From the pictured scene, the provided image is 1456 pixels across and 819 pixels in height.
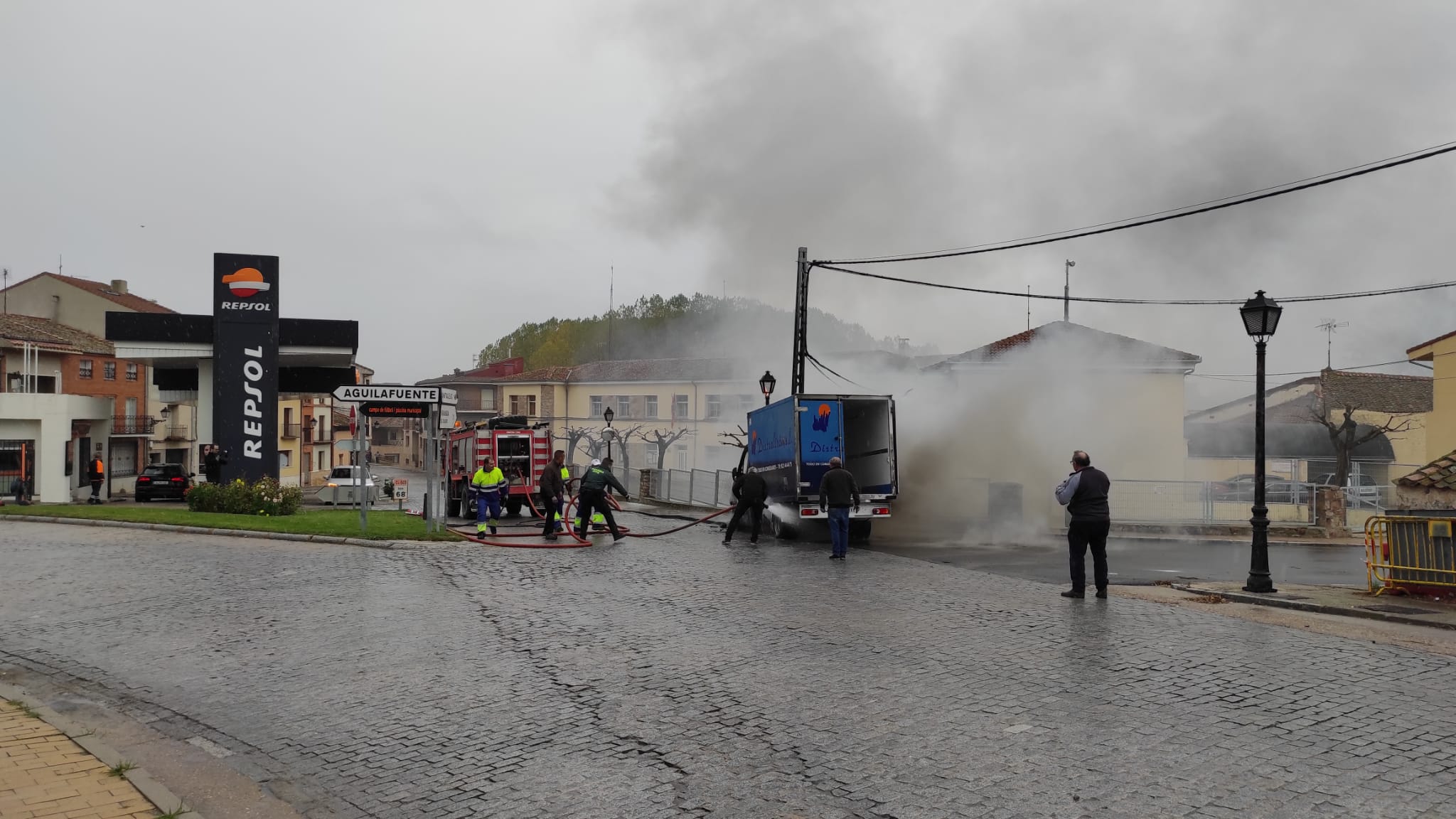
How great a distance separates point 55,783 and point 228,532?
559 inches

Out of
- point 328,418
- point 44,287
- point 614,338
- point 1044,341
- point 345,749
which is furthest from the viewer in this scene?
point 614,338

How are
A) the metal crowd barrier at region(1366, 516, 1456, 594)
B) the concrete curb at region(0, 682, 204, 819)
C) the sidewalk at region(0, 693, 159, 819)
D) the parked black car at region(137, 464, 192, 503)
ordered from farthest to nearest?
the parked black car at region(137, 464, 192, 503), the metal crowd barrier at region(1366, 516, 1456, 594), the concrete curb at region(0, 682, 204, 819), the sidewalk at region(0, 693, 159, 819)

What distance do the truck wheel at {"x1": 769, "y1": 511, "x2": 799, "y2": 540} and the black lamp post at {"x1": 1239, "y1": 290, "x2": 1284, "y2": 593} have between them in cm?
834

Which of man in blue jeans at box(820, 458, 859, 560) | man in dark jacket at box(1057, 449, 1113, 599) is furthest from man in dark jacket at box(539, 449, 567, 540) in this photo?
man in dark jacket at box(1057, 449, 1113, 599)

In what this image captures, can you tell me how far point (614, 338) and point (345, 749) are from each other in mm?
78773

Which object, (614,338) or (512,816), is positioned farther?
(614,338)

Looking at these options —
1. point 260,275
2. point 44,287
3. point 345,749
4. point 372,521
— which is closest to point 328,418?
point 44,287

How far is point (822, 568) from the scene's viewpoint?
14.0m

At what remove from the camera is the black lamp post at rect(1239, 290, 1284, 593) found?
1206cm

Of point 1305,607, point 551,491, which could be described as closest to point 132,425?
point 551,491

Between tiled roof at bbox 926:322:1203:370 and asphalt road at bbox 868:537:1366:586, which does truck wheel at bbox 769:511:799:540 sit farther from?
tiled roof at bbox 926:322:1203:370

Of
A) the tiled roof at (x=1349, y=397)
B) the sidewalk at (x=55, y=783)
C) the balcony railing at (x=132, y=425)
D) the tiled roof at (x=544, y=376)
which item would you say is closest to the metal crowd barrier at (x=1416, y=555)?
the sidewalk at (x=55, y=783)

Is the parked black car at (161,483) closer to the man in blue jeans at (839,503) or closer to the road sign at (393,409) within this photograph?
the road sign at (393,409)

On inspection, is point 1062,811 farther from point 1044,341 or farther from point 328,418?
→ point 328,418
